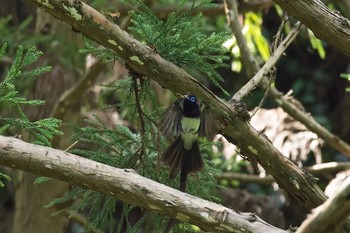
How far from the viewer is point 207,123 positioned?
78.0 inches

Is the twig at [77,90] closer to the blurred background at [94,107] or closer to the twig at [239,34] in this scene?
the blurred background at [94,107]

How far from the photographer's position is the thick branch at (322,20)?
6.07 ft

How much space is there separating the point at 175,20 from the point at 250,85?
1.17 feet

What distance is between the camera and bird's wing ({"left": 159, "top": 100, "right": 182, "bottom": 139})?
6.68 feet

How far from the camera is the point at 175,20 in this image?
6.75ft

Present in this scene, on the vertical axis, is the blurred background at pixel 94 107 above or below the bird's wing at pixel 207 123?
below

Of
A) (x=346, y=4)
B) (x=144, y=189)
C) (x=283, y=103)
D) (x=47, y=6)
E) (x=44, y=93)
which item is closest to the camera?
(x=144, y=189)

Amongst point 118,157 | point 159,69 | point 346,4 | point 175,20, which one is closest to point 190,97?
point 159,69

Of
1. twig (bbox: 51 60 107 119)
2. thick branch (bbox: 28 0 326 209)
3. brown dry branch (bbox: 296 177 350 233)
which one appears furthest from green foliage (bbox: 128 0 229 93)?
twig (bbox: 51 60 107 119)

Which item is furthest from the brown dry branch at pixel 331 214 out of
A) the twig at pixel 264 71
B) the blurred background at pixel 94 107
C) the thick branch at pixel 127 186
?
the blurred background at pixel 94 107

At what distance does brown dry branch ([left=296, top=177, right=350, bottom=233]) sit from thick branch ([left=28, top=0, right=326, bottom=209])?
69cm

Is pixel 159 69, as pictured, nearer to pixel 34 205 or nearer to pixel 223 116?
pixel 223 116

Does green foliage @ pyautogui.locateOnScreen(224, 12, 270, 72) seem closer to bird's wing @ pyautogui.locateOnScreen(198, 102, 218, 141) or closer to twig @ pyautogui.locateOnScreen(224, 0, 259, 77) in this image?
twig @ pyautogui.locateOnScreen(224, 0, 259, 77)

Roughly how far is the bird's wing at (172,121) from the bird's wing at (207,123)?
0.08m
